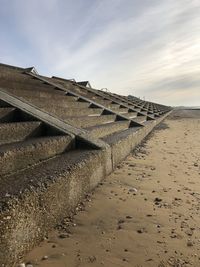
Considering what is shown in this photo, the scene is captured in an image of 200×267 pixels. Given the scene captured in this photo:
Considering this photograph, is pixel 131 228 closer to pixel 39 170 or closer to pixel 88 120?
pixel 39 170

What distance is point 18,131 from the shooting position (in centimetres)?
355

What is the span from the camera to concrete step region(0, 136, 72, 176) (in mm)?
2699

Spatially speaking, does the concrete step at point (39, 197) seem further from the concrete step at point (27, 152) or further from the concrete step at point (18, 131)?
the concrete step at point (18, 131)

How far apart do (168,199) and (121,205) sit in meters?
0.64

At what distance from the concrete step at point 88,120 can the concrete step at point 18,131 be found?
47.6 inches

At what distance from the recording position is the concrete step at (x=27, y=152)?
2699mm

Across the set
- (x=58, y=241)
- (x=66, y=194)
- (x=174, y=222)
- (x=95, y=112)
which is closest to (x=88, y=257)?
(x=58, y=241)

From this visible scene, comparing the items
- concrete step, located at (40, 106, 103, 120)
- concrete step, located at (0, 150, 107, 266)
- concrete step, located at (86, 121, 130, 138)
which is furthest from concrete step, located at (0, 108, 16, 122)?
concrete step, located at (86, 121, 130, 138)

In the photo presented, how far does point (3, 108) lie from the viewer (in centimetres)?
390

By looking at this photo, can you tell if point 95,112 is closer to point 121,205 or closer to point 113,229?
point 121,205

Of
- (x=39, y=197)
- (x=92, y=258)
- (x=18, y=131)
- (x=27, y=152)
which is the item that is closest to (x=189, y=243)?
(x=92, y=258)

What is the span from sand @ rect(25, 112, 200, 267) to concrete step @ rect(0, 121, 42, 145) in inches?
42.0

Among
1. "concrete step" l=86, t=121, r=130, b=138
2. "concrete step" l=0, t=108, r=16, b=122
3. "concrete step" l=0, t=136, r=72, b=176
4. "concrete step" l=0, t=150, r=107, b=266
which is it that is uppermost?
"concrete step" l=0, t=108, r=16, b=122

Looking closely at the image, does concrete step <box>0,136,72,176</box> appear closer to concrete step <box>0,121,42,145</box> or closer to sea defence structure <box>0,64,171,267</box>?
sea defence structure <box>0,64,171,267</box>
